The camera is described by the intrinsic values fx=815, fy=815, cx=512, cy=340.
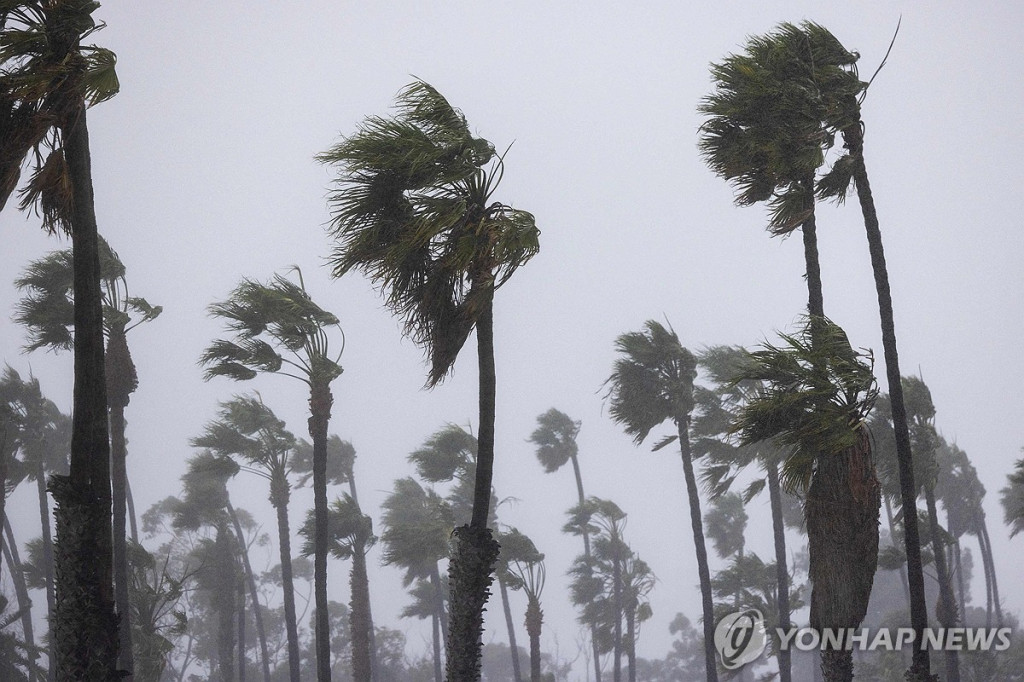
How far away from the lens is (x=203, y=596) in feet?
209

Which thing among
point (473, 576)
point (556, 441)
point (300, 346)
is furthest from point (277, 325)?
point (556, 441)

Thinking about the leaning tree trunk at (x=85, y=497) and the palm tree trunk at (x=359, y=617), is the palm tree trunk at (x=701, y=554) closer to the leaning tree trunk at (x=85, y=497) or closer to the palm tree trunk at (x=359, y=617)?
the palm tree trunk at (x=359, y=617)

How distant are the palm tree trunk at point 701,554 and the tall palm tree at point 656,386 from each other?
0.03 meters

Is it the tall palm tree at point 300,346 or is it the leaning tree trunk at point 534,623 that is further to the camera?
the leaning tree trunk at point 534,623

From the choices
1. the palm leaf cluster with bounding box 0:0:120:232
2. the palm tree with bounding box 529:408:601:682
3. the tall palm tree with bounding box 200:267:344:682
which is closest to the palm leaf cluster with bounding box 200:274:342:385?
the tall palm tree with bounding box 200:267:344:682

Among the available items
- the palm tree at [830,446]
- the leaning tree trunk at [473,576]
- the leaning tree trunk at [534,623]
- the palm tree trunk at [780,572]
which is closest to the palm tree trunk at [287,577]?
the leaning tree trunk at [534,623]

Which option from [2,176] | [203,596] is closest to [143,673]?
[2,176]

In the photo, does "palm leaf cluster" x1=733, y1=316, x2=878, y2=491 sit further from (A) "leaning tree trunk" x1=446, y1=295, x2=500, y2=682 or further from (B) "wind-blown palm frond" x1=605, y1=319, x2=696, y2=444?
(B) "wind-blown palm frond" x1=605, y1=319, x2=696, y2=444

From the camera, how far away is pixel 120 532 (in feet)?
59.1

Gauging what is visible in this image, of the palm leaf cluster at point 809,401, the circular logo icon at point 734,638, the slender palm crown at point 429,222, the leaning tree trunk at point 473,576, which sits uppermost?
the slender palm crown at point 429,222

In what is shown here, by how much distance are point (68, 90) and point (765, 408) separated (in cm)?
794

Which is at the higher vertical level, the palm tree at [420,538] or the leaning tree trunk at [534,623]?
the palm tree at [420,538]

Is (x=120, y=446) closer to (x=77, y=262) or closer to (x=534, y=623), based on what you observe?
(x=77, y=262)

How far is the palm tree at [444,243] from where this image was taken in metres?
8.98
